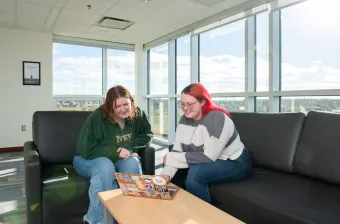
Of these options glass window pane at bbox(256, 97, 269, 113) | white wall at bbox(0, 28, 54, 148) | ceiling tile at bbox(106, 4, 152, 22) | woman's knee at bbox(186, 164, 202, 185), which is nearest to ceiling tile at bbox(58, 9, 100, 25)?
ceiling tile at bbox(106, 4, 152, 22)

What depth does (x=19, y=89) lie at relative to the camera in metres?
5.31

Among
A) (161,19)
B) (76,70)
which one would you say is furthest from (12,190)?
(76,70)

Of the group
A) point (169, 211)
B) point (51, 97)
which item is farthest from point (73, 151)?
point (51, 97)

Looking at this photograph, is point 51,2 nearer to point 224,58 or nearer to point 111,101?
point 111,101

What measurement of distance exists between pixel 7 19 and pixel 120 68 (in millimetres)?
2680

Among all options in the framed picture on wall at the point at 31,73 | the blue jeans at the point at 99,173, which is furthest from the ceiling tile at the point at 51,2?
the blue jeans at the point at 99,173

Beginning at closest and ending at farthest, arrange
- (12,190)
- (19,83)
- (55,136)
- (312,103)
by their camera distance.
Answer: (55,136) < (12,190) < (312,103) < (19,83)

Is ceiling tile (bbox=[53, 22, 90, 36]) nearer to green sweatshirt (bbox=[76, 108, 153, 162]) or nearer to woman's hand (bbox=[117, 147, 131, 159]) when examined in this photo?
green sweatshirt (bbox=[76, 108, 153, 162])

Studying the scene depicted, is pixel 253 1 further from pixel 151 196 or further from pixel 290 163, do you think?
pixel 151 196

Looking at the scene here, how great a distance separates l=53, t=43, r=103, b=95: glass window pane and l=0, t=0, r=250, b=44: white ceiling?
22.2 inches

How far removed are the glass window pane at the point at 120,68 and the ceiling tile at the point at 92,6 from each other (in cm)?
226

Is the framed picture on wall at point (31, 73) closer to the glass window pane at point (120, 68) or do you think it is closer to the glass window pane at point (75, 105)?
the glass window pane at point (75, 105)

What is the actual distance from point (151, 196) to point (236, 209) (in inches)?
23.3

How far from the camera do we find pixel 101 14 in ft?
14.3
